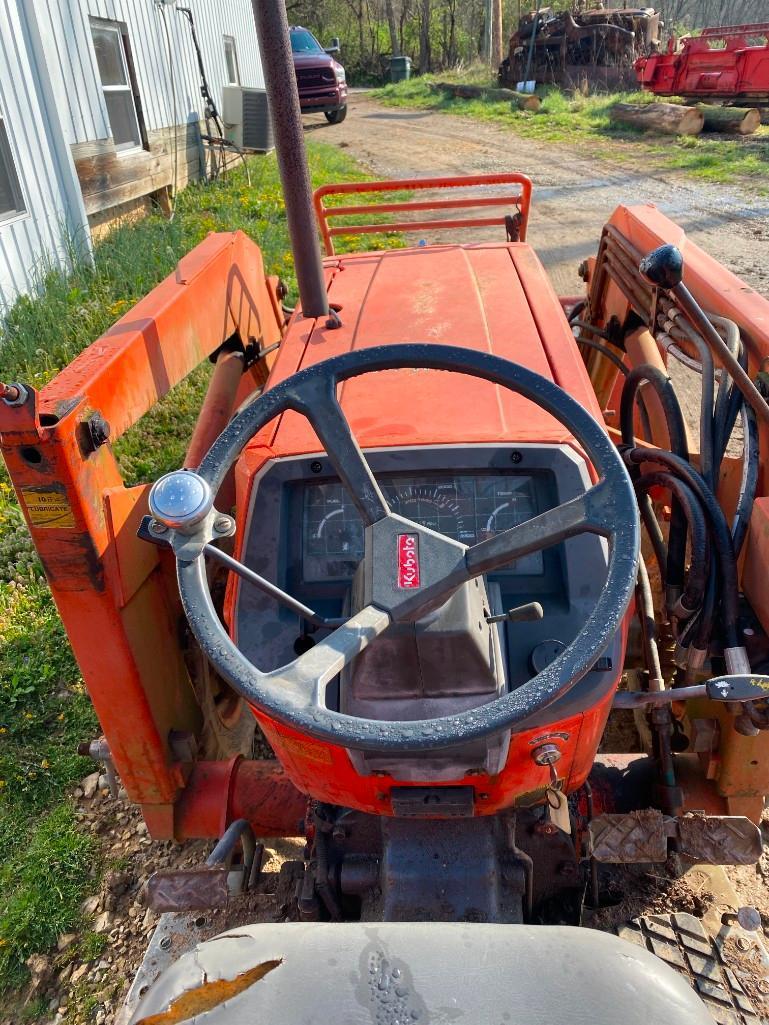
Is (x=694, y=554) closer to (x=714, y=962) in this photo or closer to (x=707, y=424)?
(x=707, y=424)

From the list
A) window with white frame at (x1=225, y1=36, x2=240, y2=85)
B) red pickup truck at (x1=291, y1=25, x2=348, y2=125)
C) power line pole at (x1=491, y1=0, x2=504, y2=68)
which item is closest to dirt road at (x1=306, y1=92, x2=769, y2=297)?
red pickup truck at (x1=291, y1=25, x2=348, y2=125)

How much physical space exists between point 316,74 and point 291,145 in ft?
48.8

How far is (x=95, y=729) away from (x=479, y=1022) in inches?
96.2

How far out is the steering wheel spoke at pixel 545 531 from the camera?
4.29ft

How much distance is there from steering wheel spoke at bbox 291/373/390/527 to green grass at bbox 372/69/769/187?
9850 millimetres

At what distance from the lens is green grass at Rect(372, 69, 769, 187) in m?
10.4

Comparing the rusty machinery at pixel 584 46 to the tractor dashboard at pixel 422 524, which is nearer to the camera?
the tractor dashboard at pixel 422 524

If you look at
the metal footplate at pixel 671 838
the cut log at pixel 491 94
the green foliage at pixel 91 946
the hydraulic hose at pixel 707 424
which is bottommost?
the green foliage at pixel 91 946

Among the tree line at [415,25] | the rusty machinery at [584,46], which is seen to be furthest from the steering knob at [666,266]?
the tree line at [415,25]

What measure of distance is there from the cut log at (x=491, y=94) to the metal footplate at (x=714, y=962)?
17698mm

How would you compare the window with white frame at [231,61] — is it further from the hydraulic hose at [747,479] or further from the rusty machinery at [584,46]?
the hydraulic hose at [747,479]

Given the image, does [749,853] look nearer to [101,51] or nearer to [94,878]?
[94,878]

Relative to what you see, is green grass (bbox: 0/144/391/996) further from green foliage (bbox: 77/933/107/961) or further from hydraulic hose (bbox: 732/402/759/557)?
hydraulic hose (bbox: 732/402/759/557)

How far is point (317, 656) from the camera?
4.09 ft
